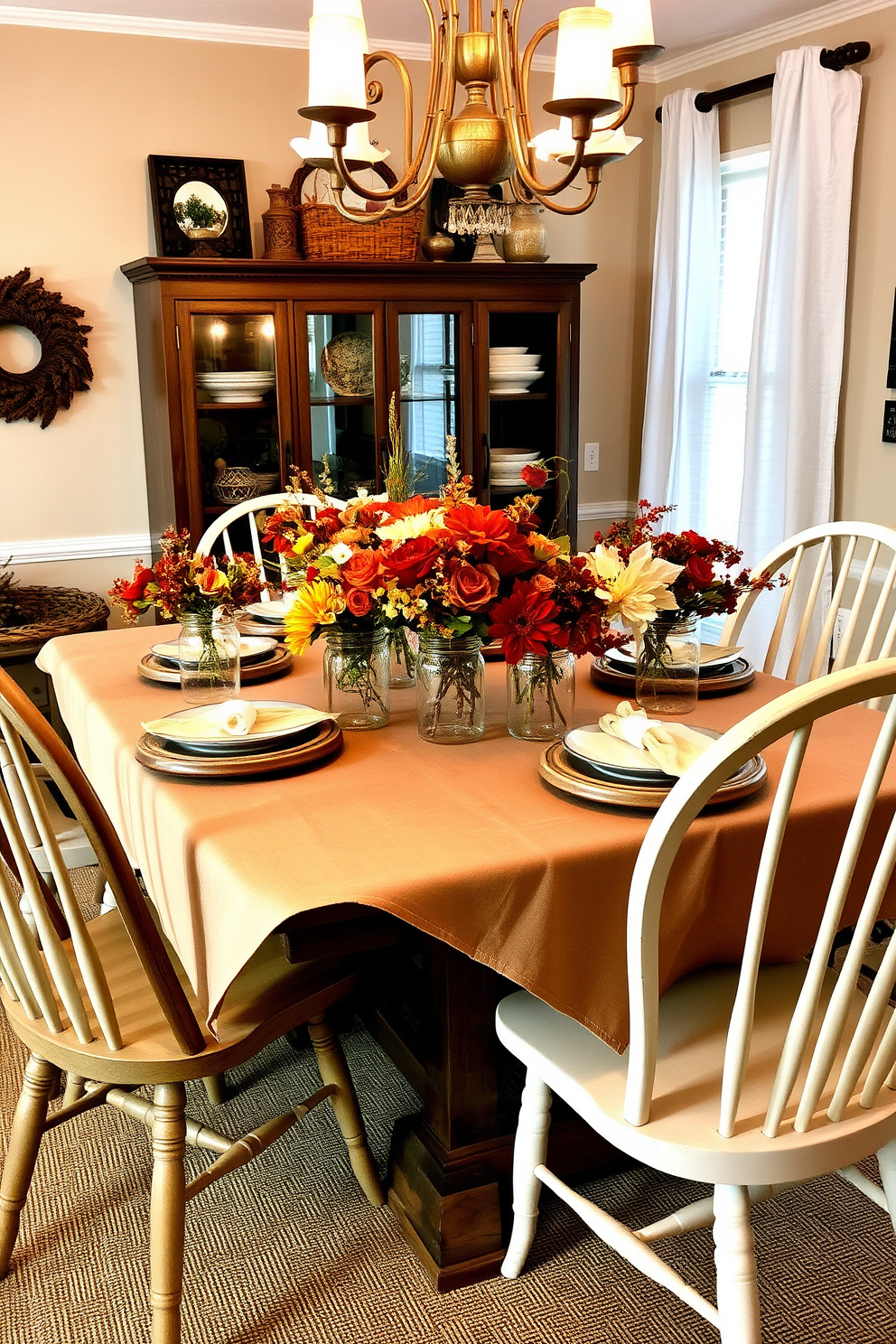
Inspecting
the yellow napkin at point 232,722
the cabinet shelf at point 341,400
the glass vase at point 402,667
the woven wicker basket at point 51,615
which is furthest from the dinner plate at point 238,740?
the cabinet shelf at point 341,400

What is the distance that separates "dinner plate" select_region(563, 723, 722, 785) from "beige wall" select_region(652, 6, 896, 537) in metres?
2.22

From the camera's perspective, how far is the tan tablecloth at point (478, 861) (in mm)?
1340

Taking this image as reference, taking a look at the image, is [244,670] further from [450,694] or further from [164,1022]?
[164,1022]

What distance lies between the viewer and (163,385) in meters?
3.53

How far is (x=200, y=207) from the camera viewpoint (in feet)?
11.8

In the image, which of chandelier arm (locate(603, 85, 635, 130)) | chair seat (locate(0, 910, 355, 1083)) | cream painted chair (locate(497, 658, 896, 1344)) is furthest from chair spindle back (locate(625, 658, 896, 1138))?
chandelier arm (locate(603, 85, 635, 130))

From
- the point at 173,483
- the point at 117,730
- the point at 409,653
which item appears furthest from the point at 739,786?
the point at 173,483

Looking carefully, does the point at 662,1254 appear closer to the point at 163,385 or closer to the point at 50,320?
the point at 163,385

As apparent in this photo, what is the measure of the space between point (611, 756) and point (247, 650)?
983 millimetres

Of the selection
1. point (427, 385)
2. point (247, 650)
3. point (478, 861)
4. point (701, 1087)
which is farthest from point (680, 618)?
point (427, 385)

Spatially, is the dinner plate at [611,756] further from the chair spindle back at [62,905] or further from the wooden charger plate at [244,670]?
the wooden charger plate at [244,670]

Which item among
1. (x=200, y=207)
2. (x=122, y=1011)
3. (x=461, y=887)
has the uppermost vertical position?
(x=200, y=207)

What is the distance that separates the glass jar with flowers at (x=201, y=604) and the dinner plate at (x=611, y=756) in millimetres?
601

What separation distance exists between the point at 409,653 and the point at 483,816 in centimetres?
63
